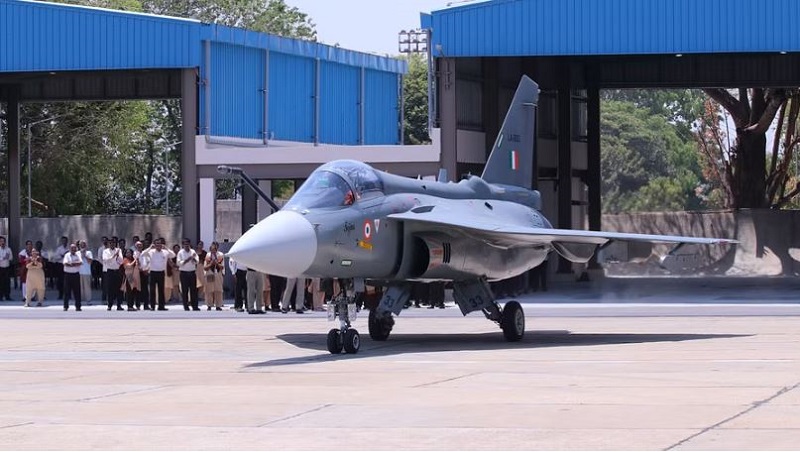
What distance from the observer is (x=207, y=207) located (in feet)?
113

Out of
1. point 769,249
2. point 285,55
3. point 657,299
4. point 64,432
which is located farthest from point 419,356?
point 769,249

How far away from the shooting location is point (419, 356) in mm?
18031

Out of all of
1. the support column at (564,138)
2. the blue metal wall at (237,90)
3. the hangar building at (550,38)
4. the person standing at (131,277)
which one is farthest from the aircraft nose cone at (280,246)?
the support column at (564,138)

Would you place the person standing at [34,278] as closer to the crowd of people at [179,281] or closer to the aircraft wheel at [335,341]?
the crowd of people at [179,281]

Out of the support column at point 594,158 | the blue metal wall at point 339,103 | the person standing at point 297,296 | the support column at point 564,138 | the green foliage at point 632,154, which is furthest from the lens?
the green foliage at point 632,154

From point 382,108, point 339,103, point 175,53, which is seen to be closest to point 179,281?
point 175,53

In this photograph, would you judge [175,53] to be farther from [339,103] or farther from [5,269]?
[339,103]

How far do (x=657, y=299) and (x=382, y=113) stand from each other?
47.0ft

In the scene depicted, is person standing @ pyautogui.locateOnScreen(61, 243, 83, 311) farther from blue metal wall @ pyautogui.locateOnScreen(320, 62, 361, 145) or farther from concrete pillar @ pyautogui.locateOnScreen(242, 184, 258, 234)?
blue metal wall @ pyautogui.locateOnScreen(320, 62, 361, 145)

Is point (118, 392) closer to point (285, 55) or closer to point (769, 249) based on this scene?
point (285, 55)

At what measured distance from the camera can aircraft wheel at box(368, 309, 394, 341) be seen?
20.8 metres

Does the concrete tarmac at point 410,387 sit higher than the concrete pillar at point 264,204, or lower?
lower

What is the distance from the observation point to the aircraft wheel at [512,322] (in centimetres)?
2072

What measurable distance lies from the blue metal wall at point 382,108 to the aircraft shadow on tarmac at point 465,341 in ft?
72.0
